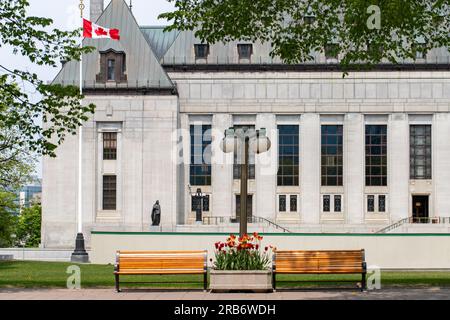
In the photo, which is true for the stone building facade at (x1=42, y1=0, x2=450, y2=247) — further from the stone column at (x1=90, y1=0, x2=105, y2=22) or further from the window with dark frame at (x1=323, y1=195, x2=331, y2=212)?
the stone column at (x1=90, y1=0, x2=105, y2=22)

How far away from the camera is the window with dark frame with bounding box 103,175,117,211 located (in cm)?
7306

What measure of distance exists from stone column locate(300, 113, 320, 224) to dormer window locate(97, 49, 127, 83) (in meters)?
15.2

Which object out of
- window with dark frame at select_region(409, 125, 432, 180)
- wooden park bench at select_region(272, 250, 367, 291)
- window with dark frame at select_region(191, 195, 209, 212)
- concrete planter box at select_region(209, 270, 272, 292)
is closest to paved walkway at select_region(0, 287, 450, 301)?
concrete planter box at select_region(209, 270, 272, 292)

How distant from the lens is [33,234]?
12800 cm

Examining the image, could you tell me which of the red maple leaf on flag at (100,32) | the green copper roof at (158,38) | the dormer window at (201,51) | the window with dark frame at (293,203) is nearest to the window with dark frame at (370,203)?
the window with dark frame at (293,203)

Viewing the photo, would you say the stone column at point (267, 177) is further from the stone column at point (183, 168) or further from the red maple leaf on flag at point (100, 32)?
the red maple leaf on flag at point (100, 32)

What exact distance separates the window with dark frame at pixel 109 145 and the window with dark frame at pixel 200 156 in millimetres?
6309

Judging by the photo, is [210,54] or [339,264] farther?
[210,54]

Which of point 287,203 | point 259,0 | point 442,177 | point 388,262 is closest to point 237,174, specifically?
point 287,203

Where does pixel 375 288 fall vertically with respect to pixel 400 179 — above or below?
below

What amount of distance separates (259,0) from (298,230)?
152 ft

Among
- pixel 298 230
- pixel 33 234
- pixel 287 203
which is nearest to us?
pixel 298 230

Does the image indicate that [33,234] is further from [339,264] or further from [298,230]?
[339,264]

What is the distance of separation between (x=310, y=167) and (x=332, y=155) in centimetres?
Answer: 217
